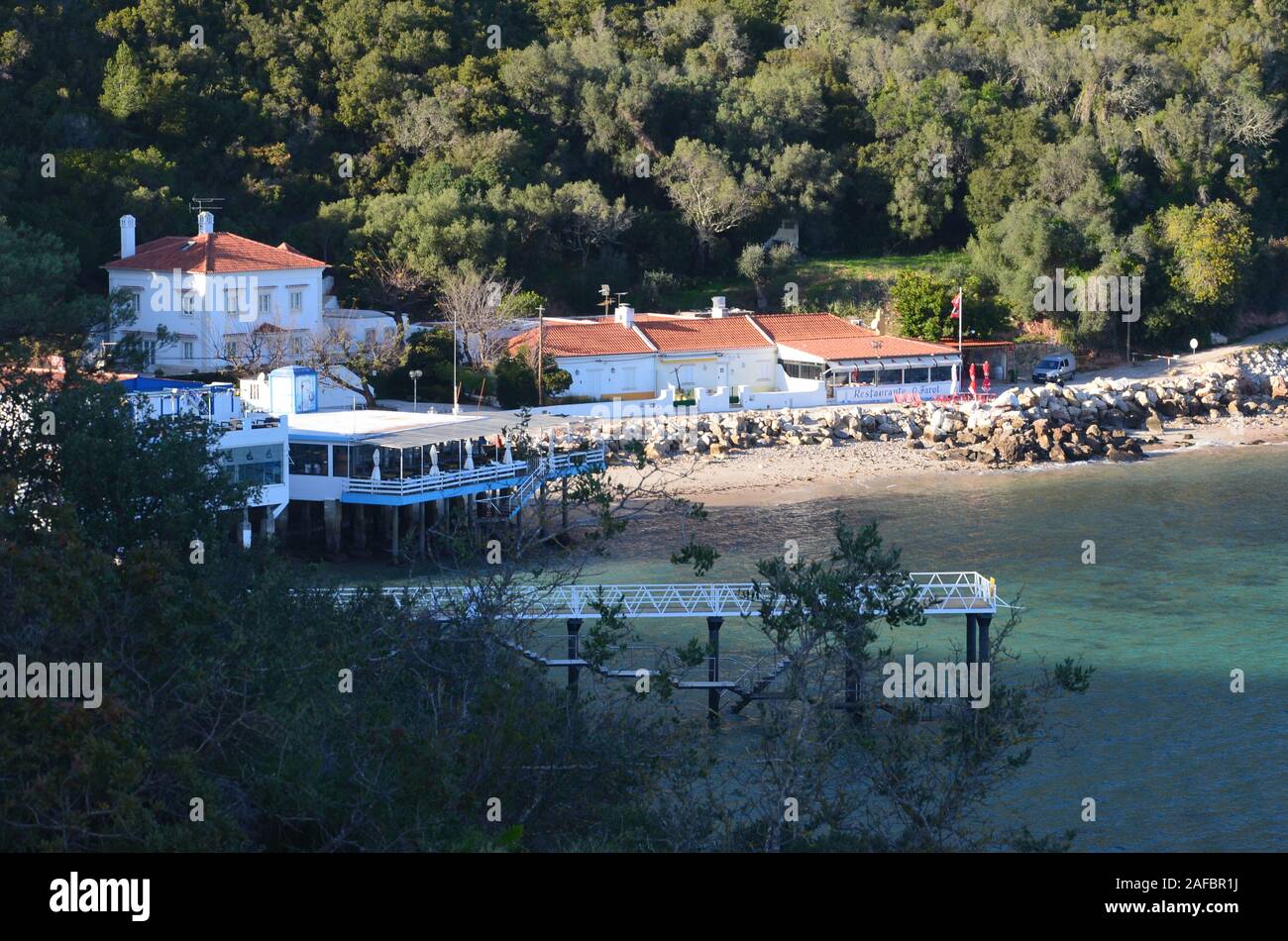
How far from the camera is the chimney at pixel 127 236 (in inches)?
1788

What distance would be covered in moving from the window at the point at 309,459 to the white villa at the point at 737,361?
44.4 feet

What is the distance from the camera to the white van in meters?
51.8

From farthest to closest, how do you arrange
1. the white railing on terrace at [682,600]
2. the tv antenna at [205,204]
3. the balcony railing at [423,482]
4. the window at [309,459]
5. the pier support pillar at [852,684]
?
the tv antenna at [205,204] → the window at [309,459] → the balcony railing at [423,482] → the white railing on terrace at [682,600] → the pier support pillar at [852,684]

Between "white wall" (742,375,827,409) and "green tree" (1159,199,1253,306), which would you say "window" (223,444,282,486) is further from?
"green tree" (1159,199,1253,306)

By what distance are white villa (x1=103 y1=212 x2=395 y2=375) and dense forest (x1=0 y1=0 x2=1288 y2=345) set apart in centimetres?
426

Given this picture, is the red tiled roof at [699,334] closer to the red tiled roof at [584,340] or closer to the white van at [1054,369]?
the red tiled roof at [584,340]

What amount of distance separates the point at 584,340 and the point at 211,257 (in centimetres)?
1063

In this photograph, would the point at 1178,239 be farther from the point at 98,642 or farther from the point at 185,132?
the point at 98,642

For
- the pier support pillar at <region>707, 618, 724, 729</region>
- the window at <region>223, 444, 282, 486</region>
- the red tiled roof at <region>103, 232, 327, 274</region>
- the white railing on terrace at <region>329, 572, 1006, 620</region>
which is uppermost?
the red tiled roof at <region>103, 232, 327, 274</region>

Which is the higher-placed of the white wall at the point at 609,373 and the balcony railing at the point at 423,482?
the white wall at the point at 609,373

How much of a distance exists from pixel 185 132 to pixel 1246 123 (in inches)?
1622

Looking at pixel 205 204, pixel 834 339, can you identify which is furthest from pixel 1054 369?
pixel 205 204

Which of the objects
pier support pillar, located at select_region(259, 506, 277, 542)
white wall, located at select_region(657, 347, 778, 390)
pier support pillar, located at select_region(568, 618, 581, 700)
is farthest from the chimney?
pier support pillar, located at select_region(568, 618, 581, 700)

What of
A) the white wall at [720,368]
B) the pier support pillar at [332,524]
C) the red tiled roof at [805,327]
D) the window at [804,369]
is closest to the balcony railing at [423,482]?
the pier support pillar at [332,524]
